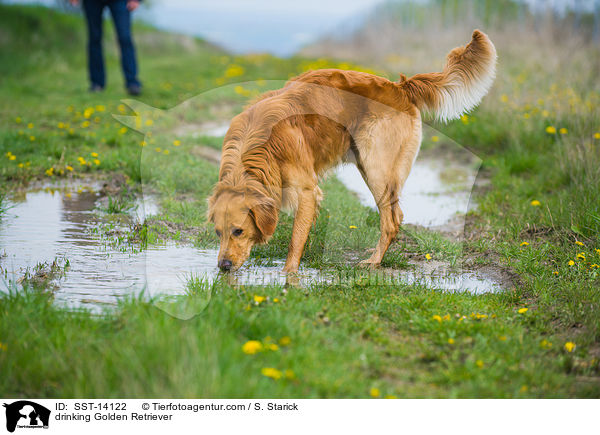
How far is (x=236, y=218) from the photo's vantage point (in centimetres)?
361

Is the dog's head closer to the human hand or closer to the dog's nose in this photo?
the dog's nose

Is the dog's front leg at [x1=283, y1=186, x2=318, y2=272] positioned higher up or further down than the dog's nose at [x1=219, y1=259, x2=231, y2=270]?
higher up

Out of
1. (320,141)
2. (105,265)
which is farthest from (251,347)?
(320,141)

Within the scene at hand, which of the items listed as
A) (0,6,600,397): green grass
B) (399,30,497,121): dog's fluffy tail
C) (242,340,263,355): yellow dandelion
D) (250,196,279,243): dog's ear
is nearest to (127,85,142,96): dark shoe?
(0,6,600,397): green grass

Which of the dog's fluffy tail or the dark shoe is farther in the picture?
the dark shoe

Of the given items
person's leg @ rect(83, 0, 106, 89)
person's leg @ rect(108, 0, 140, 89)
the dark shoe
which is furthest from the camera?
the dark shoe

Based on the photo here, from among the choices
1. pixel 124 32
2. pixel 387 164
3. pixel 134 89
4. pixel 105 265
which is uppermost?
pixel 124 32

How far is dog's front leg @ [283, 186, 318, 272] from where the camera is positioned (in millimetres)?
3986

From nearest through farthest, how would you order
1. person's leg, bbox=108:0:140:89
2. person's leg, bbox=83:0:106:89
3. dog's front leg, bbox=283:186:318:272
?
1. dog's front leg, bbox=283:186:318:272
2. person's leg, bbox=108:0:140:89
3. person's leg, bbox=83:0:106:89

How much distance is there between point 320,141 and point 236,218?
0.97 m

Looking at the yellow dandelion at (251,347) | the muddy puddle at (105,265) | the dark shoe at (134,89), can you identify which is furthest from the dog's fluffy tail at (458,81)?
the dark shoe at (134,89)

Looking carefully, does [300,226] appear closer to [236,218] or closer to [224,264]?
[236,218]
